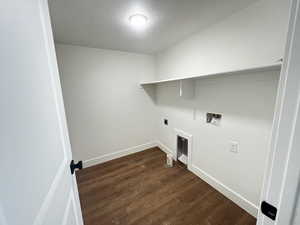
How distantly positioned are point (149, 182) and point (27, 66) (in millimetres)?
2019

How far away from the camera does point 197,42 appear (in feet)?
5.92

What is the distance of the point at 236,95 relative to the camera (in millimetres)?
1432

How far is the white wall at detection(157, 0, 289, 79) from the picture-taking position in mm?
1098

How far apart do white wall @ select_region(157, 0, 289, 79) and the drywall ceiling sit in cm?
10

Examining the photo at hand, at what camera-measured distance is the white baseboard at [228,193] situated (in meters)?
1.43

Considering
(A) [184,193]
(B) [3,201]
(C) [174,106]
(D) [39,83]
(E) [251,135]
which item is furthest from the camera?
(C) [174,106]

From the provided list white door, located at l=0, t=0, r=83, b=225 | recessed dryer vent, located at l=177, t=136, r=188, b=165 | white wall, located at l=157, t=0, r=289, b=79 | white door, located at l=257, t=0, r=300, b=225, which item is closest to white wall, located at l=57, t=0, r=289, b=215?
white wall, located at l=157, t=0, r=289, b=79

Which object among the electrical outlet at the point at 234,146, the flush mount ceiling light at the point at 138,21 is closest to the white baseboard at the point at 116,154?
the electrical outlet at the point at 234,146

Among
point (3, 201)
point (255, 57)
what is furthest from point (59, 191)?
point (255, 57)

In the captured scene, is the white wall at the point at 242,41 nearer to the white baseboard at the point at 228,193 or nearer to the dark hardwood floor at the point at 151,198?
the white baseboard at the point at 228,193

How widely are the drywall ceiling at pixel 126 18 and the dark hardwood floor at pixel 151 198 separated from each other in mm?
2211

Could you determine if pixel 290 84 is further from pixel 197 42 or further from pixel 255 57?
pixel 197 42

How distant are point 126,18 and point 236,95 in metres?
1.52

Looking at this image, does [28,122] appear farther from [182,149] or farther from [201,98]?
[182,149]
